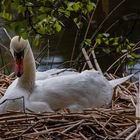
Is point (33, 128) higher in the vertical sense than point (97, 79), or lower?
higher

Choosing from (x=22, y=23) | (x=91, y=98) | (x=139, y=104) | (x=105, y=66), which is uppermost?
(x=22, y=23)

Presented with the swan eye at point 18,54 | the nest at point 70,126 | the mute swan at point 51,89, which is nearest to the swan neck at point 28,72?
the mute swan at point 51,89

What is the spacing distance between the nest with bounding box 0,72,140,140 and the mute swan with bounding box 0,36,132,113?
928 mm

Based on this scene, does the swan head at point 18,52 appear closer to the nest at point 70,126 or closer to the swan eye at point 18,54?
the swan eye at point 18,54

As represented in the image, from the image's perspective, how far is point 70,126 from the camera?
3234mm

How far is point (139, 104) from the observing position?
3570 mm

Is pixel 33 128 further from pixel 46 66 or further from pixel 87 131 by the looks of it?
pixel 46 66

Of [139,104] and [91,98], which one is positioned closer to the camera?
[139,104]

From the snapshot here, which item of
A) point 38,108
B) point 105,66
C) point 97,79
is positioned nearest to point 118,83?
point 97,79

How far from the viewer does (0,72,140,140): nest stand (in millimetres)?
3133

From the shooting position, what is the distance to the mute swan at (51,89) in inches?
176

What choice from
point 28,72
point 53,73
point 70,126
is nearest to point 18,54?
point 28,72

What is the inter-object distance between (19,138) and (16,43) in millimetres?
1630

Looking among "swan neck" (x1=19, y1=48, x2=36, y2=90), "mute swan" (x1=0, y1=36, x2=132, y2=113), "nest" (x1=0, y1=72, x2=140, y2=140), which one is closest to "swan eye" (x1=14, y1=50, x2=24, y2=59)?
"mute swan" (x1=0, y1=36, x2=132, y2=113)
